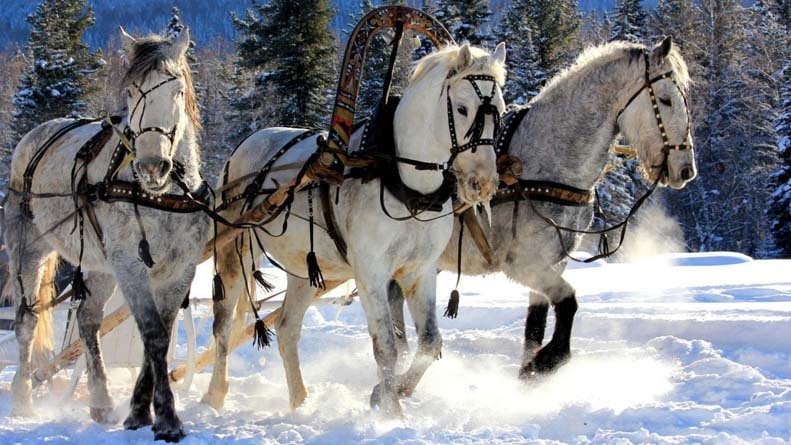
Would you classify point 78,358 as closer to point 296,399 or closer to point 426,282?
point 296,399

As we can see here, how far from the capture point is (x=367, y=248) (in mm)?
4875

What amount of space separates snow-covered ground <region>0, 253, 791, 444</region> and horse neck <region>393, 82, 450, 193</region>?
1.50 meters

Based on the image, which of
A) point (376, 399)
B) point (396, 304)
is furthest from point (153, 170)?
point (396, 304)

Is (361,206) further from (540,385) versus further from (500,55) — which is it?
(540,385)

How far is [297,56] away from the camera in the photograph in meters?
24.7

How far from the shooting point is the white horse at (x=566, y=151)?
550cm

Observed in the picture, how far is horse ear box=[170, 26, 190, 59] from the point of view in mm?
4754

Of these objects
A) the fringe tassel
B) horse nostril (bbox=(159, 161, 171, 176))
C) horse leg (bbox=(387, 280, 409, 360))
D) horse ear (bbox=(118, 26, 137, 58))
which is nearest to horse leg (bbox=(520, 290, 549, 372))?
horse leg (bbox=(387, 280, 409, 360))

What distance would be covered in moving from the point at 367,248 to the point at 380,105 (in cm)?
100

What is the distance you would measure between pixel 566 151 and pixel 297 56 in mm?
19952

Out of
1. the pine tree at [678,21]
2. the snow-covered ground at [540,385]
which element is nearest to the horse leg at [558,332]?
the snow-covered ground at [540,385]

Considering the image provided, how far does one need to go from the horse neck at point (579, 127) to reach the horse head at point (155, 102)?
263cm

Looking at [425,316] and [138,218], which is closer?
[138,218]

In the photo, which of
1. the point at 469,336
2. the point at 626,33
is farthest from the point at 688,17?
the point at 469,336
